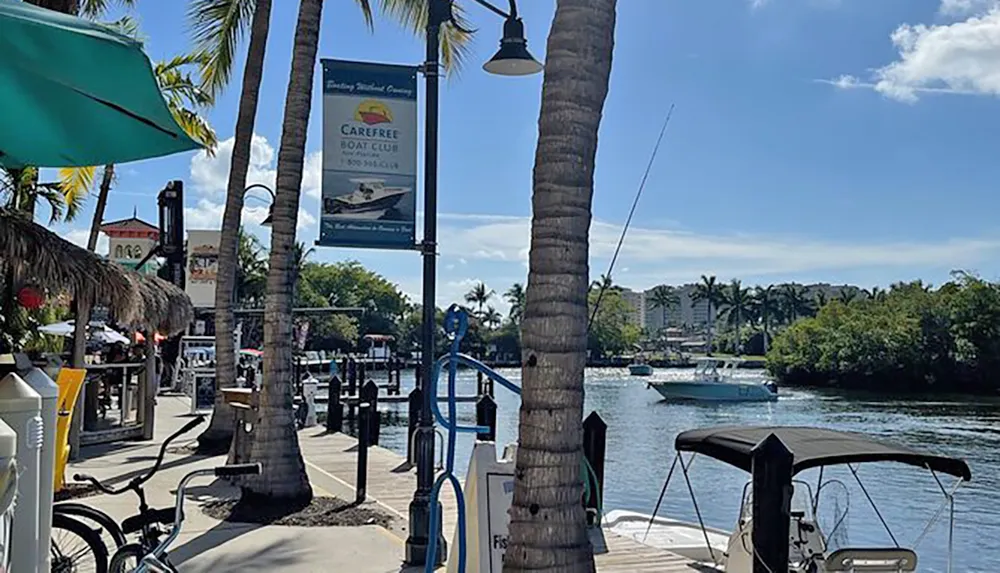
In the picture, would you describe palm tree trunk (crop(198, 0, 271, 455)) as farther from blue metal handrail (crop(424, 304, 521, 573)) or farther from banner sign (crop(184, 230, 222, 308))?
banner sign (crop(184, 230, 222, 308))

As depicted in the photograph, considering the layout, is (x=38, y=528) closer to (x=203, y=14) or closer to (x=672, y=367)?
(x=203, y=14)

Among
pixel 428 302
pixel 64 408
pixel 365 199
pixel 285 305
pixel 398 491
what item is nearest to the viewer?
pixel 428 302

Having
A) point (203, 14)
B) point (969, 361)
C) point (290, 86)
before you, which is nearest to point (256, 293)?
point (969, 361)

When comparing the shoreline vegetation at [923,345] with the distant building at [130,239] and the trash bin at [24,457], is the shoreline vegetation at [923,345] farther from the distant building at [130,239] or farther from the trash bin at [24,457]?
the trash bin at [24,457]

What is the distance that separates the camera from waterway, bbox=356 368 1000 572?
15250 mm

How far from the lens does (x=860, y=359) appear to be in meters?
77.4

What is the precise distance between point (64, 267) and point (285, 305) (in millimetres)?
2101

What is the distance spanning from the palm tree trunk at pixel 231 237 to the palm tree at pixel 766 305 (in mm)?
140255

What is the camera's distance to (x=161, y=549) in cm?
417

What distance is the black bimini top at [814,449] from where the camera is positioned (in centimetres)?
725

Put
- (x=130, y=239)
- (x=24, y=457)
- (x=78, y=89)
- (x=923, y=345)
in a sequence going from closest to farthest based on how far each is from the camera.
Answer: (x=78, y=89)
(x=24, y=457)
(x=130, y=239)
(x=923, y=345)

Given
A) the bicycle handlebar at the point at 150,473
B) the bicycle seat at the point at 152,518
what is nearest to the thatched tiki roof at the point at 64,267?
the bicycle handlebar at the point at 150,473

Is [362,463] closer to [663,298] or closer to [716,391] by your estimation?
[716,391]

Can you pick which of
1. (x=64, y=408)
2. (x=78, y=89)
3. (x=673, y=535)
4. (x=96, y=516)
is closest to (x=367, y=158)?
(x=64, y=408)
